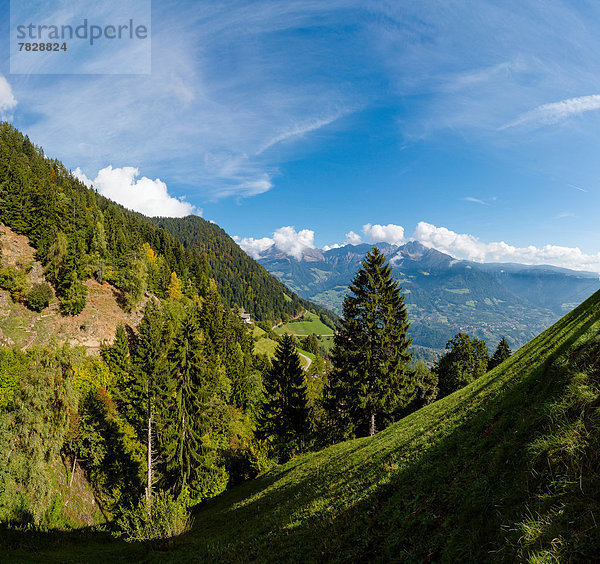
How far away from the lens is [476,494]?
6.25 meters

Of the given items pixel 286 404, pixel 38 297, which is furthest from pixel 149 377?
pixel 38 297

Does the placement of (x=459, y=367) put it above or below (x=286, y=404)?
below

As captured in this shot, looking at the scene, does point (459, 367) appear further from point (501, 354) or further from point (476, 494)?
point (476, 494)

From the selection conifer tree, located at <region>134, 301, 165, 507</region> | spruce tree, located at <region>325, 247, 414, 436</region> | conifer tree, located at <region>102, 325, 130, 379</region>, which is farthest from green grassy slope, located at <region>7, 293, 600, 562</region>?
conifer tree, located at <region>102, 325, 130, 379</region>

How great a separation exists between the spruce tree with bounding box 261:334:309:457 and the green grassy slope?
20907mm

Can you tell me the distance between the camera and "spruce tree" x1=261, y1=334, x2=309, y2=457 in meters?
33.7

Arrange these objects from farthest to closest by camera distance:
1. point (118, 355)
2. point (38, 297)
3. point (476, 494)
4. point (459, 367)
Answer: point (459, 367)
point (38, 297)
point (118, 355)
point (476, 494)

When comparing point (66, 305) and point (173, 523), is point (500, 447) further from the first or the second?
point (66, 305)

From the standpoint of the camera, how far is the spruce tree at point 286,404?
3369 cm

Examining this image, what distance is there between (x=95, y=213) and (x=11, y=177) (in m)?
32.2

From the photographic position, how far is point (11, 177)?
62062mm

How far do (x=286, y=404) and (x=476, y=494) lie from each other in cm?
3021

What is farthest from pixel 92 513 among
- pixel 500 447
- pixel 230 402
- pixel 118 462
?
pixel 500 447

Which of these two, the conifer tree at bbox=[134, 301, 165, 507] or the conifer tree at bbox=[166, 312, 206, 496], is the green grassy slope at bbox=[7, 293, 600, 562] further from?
the conifer tree at bbox=[134, 301, 165, 507]
